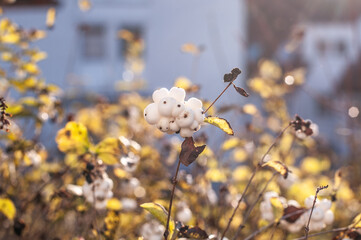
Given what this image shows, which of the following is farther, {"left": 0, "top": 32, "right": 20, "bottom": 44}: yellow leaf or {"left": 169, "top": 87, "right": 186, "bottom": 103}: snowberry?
{"left": 0, "top": 32, "right": 20, "bottom": 44}: yellow leaf

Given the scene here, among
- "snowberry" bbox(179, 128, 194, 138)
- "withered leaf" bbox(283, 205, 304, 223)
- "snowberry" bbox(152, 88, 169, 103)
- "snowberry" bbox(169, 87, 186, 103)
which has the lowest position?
"snowberry" bbox(179, 128, 194, 138)

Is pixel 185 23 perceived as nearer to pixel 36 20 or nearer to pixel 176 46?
pixel 176 46

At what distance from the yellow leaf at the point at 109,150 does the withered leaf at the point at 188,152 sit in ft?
1.25

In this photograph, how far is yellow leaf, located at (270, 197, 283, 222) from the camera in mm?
1169

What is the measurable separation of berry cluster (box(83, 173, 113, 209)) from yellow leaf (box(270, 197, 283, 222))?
0.45m

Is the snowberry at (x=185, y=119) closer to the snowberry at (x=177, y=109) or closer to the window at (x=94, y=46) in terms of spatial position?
the snowberry at (x=177, y=109)

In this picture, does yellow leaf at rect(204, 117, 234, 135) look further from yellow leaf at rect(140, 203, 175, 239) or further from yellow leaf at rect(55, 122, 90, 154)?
yellow leaf at rect(55, 122, 90, 154)

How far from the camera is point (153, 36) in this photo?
34.8 feet

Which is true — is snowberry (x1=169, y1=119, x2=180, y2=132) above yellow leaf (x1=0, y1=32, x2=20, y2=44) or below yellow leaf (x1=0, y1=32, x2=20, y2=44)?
below

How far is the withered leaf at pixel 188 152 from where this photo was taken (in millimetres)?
855

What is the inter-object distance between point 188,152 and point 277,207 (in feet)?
1.43

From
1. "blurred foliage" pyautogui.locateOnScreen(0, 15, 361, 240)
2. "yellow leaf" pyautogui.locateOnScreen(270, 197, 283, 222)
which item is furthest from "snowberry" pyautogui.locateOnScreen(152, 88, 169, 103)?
"yellow leaf" pyautogui.locateOnScreen(270, 197, 283, 222)

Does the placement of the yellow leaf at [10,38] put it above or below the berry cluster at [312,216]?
above

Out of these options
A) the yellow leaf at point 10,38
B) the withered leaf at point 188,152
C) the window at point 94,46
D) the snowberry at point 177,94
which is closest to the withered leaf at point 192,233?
the withered leaf at point 188,152
